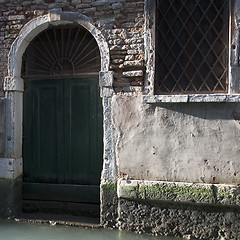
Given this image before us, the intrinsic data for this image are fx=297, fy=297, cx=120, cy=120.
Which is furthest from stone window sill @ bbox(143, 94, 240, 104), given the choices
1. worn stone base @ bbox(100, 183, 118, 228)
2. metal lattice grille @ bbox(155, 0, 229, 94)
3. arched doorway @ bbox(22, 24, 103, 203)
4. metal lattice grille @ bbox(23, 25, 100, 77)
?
worn stone base @ bbox(100, 183, 118, 228)

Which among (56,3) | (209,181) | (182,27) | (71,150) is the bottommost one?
(209,181)

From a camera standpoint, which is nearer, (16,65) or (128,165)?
(128,165)

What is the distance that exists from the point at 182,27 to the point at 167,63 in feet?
1.56

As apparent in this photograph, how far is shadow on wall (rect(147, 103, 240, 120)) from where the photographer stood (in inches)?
136

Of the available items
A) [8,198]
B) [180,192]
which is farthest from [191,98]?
[8,198]

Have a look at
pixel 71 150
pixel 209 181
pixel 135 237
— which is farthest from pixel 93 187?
pixel 209 181

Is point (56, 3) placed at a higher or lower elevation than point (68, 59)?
higher

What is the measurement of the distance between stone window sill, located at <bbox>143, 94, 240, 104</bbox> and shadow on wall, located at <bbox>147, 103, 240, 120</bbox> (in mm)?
63

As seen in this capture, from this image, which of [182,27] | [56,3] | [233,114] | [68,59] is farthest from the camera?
[68,59]

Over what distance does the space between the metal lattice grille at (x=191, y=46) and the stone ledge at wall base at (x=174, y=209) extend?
1.20 meters

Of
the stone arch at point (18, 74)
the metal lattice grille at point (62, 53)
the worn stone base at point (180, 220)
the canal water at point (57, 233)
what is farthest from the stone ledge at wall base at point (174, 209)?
the metal lattice grille at point (62, 53)

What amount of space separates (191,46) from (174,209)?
6.60ft

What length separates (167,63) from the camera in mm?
3752

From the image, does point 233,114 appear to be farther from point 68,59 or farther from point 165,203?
point 68,59
